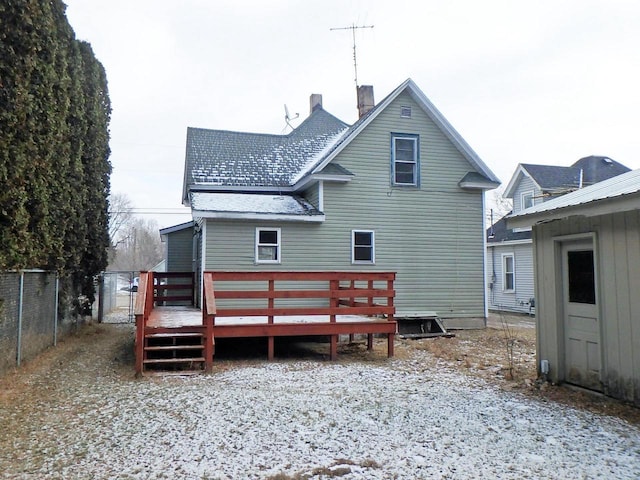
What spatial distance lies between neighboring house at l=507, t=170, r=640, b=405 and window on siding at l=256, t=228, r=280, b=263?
6.80 m

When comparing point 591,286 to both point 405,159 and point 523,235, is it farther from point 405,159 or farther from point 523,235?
point 523,235

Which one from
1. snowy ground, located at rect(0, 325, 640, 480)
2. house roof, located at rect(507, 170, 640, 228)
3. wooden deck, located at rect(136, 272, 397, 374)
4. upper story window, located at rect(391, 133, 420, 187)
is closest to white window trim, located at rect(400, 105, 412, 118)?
upper story window, located at rect(391, 133, 420, 187)

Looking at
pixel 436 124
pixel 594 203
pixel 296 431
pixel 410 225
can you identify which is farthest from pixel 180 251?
pixel 594 203

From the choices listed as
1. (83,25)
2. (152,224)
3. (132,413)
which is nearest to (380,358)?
(132,413)

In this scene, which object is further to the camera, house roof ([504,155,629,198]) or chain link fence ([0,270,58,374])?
house roof ([504,155,629,198])

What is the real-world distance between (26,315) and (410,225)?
9.71 m

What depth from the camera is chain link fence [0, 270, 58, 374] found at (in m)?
6.92

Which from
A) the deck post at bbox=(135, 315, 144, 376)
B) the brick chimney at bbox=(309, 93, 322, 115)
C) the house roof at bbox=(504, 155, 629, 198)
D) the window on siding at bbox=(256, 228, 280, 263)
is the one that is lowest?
the deck post at bbox=(135, 315, 144, 376)

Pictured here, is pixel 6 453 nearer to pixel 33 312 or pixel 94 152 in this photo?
pixel 33 312

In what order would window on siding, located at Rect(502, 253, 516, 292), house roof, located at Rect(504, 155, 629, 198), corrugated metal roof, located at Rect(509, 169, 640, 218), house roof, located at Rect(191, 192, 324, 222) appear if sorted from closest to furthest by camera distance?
corrugated metal roof, located at Rect(509, 169, 640, 218) < house roof, located at Rect(191, 192, 324, 222) < house roof, located at Rect(504, 155, 629, 198) < window on siding, located at Rect(502, 253, 516, 292)

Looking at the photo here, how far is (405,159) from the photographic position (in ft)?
46.8

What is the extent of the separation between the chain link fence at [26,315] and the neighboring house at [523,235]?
1709cm

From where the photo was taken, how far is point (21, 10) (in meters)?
6.49

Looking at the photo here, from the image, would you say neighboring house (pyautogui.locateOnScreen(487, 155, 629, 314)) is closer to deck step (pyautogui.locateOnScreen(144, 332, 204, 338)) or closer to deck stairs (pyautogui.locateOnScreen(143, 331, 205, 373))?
deck stairs (pyautogui.locateOnScreen(143, 331, 205, 373))
